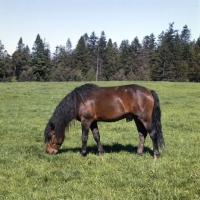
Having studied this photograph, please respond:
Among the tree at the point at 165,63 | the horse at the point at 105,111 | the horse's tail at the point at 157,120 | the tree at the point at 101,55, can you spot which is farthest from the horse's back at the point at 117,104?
the tree at the point at 101,55

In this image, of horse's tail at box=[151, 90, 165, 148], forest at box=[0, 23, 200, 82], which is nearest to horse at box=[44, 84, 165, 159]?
horse's tail at box=[151, 90, 165, 148]

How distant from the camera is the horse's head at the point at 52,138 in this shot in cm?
790

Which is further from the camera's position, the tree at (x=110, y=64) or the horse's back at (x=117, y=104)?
the tree at (x=110, y=64)

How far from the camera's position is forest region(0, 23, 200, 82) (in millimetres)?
68062

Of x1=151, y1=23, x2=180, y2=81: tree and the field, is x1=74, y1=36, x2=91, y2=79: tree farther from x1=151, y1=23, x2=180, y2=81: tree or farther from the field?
the field

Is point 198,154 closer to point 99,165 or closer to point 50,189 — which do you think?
point 99,165

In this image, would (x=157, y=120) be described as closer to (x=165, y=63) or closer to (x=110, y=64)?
(x=165, y=63)

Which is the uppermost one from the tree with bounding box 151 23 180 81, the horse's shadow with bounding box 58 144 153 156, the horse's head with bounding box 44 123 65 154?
the tree with bounding box 151 23 180 81

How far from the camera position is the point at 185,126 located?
12273 millimetres

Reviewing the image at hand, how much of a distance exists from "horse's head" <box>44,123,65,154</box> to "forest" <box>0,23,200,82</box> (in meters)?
54.8

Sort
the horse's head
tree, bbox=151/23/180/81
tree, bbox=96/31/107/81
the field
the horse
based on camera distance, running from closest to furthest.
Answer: the field → the horse → the horse's head → tree, bbox=151/23/180/81 → tree, bbox=96/31/107/81

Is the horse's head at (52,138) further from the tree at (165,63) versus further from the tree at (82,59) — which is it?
the tree at (82,59)

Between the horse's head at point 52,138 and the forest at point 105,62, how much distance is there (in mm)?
54838

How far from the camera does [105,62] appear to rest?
3418 inches
